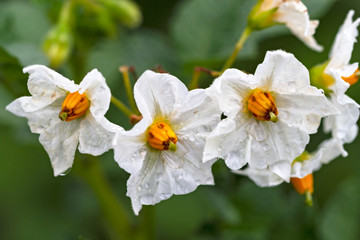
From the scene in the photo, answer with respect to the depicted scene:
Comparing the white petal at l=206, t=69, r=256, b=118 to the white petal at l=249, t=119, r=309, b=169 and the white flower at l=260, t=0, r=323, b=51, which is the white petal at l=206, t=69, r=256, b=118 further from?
the white flower at l=260, t=0, r=323, b=51

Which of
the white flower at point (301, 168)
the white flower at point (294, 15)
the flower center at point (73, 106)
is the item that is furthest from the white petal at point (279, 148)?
the flower center at point (73, 106)

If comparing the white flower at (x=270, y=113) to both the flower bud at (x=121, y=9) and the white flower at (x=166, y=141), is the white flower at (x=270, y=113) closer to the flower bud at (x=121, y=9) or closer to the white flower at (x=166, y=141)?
the white flower at (x=166, y=141)

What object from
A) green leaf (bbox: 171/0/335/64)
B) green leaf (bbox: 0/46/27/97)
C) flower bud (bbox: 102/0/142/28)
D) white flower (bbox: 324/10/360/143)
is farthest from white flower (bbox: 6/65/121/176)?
flower bud (bbox: 102/0/142/28)

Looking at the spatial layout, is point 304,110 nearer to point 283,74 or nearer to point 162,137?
point 283,74

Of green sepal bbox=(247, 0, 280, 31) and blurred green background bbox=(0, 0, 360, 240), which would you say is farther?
blurred green background bbox=(0, 0, 360, 240)

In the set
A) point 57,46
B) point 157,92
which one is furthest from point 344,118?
point 57,46

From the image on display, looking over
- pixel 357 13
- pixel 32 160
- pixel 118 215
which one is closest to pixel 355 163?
pixel 357 13

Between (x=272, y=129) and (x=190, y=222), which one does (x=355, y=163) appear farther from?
(x=272, y=129)
